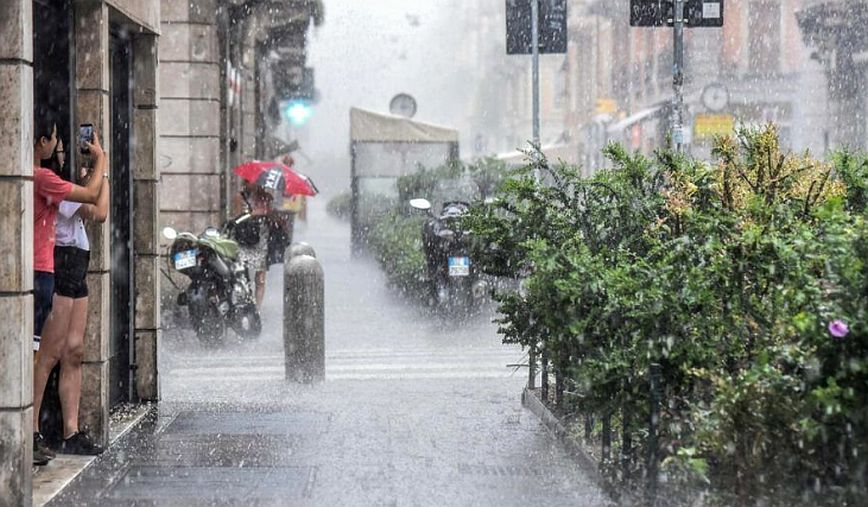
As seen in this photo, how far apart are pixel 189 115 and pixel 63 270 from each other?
12.4m

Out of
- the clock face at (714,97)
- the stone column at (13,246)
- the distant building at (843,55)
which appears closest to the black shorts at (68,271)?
the stone column at (13,246)

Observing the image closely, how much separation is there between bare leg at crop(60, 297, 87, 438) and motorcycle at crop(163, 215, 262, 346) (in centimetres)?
689

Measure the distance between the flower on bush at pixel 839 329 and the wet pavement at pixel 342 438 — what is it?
2.03 metres

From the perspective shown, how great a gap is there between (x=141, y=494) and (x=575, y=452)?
7.84 ft

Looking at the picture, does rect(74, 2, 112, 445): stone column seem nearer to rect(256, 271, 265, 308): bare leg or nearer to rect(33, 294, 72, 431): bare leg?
rect(33, 294, 72, 431): bare leg

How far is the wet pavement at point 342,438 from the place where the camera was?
727 cm

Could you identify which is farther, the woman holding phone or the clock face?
the clock face

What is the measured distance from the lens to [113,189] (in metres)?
9.84

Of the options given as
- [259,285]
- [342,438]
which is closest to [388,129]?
[259,285]

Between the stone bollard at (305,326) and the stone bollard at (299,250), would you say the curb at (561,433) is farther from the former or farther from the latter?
the stone bollard at (299,250)

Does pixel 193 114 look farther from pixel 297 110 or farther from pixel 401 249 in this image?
pixel 297 110

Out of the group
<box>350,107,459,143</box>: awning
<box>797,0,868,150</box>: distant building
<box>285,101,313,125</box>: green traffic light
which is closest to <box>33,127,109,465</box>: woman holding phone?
<box>350,107,459,143</box>: awning

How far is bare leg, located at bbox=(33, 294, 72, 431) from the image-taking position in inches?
309

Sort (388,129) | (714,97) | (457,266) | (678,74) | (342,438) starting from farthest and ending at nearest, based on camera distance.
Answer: (714,97) < (388,129) < (457,266) < (678,74) < (342,438)
